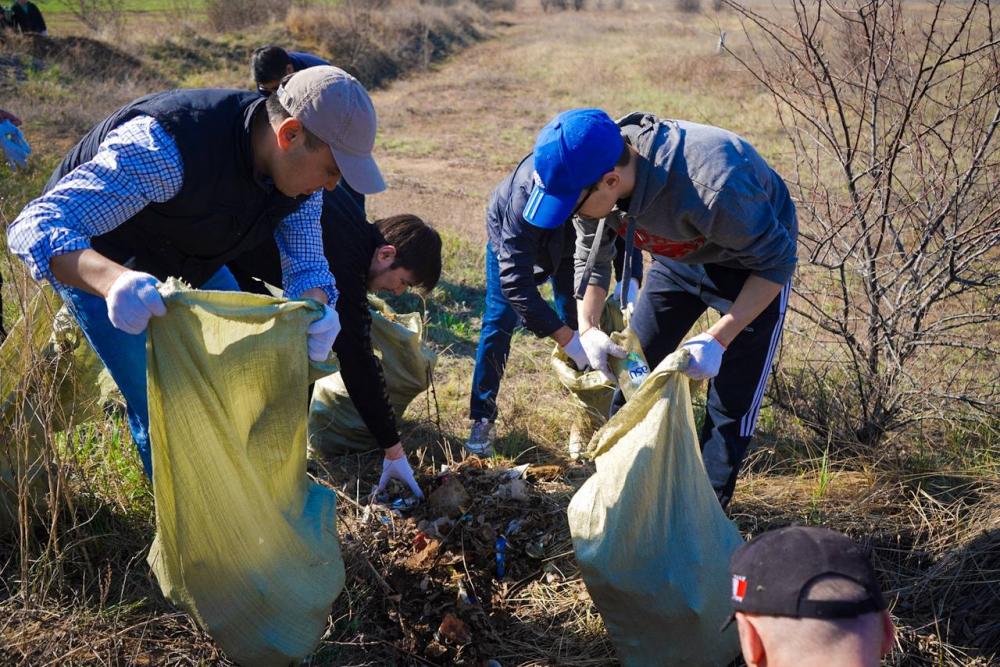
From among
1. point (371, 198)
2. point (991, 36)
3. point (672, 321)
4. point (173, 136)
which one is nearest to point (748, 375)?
point (672, 321)

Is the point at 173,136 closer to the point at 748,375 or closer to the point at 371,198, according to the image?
the point at 748,375

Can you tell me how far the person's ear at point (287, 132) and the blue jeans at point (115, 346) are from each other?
59 centimetres

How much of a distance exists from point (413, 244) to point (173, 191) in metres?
1.02

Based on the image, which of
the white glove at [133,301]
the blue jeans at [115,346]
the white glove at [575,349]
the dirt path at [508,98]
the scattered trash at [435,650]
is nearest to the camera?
the white glove at [133,301]

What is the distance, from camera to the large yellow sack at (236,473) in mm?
1791

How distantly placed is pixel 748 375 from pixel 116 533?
2024 millimetres

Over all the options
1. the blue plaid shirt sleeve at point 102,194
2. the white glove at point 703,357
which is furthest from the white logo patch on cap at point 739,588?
the blue plaid shirt sleeve at point 102,194

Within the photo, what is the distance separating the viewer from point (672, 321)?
2.85m

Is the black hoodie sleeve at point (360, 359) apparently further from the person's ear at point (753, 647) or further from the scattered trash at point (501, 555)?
the person's ear at point (753, 647)

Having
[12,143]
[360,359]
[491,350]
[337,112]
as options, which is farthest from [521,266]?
[12,143]

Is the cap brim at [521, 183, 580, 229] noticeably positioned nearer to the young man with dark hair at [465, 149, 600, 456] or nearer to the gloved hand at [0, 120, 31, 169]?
the young man with dark hair at [465, 149, 600, 456]

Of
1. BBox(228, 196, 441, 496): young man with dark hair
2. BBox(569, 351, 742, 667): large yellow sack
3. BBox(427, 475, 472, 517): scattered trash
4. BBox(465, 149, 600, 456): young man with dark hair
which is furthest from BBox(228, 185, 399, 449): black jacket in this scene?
BBox(569, 351, 742, 667): large yellow sack

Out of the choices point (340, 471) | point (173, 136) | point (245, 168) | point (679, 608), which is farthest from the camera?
point (340, 471)

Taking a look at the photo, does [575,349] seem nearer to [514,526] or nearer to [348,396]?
[514,526]
